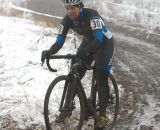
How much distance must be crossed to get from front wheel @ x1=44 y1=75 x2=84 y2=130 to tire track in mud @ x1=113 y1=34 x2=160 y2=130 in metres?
0.99

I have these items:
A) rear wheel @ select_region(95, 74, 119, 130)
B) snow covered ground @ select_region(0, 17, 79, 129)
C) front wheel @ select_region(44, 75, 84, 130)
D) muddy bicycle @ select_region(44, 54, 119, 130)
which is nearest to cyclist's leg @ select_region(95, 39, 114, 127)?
muddy bicycle @ select_region(44, 54, 119, 130)

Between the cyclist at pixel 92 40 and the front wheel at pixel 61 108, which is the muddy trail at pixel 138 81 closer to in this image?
the front wheel at pixel 61 108

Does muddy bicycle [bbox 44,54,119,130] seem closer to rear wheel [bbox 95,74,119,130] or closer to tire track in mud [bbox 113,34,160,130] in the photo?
rear wheel [bbox 95,74,119,130]

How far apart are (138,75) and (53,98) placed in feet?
12.8

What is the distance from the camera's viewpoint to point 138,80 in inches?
415

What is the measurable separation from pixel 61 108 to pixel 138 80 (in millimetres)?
Result: 5132

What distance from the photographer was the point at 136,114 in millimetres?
Result: 7891

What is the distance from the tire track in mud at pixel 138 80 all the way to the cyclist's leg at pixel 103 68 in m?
0.86

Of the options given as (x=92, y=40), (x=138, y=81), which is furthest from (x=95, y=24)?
(x=138, y=81)

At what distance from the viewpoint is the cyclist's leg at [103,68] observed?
20.7 feet

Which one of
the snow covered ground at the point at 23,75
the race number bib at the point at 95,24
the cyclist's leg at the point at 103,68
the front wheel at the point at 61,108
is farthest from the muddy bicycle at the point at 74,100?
the race number bib at the point at 95,24

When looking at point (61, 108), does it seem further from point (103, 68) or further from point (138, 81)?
point (138, 81)

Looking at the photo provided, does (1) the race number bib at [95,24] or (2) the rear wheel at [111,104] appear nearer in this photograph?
(1) the race number bib at [95,24]

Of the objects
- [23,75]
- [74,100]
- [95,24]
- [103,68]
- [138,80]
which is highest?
[95,24]
